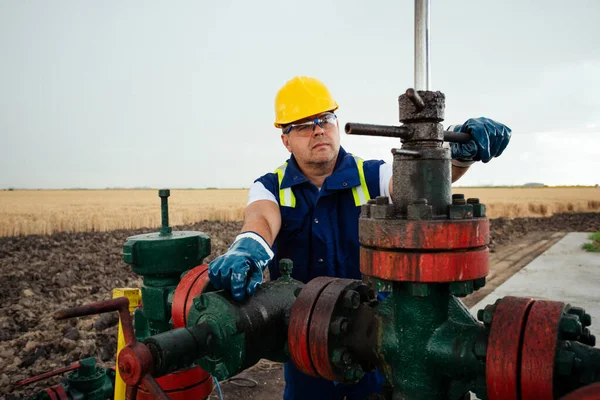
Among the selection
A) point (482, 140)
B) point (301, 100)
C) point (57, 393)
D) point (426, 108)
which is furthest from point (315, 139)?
point (57, 393)

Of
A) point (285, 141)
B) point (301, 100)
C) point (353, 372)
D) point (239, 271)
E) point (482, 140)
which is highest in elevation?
point (301, 100)

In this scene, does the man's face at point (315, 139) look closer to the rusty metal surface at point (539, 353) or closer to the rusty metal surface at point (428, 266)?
the rusty metal surface at point (428, 266)

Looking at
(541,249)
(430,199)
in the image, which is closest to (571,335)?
(430,199)

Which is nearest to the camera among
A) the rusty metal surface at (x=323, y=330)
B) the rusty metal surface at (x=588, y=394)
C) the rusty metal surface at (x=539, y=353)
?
the rusty metal surface at (x=588, y=394)

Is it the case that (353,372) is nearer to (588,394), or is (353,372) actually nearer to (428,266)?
(428,266)

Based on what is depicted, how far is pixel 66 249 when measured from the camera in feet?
31.3

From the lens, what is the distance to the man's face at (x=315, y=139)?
206 centimetres

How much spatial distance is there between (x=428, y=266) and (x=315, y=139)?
1.22m

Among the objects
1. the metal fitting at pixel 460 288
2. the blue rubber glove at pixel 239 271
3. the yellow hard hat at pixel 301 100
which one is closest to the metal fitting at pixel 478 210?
the metal fitting at pixel 460 288

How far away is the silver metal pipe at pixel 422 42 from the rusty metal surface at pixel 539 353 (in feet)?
1.74

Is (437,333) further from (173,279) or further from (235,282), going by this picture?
(173,279)

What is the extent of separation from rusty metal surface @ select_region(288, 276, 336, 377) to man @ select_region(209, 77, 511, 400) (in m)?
0.82

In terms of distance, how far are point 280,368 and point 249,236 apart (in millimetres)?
2570

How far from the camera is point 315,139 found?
206 cm
